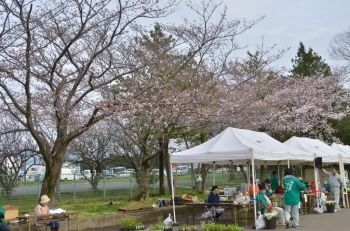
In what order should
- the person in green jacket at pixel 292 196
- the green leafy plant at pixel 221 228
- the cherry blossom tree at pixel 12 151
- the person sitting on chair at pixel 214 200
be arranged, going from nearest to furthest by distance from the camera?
the green leafy plant at pixel 221 228 → the person in green jacket at pixel 292 196 → the person sitting on chair at pixel 214 200 → the cherry blossom tree at pixel 12 151

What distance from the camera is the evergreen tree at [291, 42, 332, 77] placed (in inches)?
1528

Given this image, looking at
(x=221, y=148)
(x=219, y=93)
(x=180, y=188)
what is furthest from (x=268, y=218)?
(x=180, y=188)

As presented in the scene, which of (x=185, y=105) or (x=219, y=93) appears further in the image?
(x=219, y=93)

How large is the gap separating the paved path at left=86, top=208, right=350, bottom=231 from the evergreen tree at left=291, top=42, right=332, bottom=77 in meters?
23.6

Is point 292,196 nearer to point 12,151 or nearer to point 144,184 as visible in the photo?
point 144,184

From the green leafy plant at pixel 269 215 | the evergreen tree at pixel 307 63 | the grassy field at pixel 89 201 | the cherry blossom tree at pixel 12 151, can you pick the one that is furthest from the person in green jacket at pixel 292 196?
the evergreen tree at pixel 307 63

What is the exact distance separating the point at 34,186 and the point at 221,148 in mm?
8159

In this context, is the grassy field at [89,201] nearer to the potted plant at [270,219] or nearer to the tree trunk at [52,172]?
the tree trunk at [52,172]

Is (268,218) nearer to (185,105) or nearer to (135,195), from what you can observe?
(185,105)

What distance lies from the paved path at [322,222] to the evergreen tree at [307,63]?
23616 millimetres

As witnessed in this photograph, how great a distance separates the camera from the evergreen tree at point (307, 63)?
38812 mm

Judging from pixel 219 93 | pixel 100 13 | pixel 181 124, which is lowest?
pixel 181 124

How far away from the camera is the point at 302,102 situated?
28.5m

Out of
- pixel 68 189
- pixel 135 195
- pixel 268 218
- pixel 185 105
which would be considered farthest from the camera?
pixel 135 195
